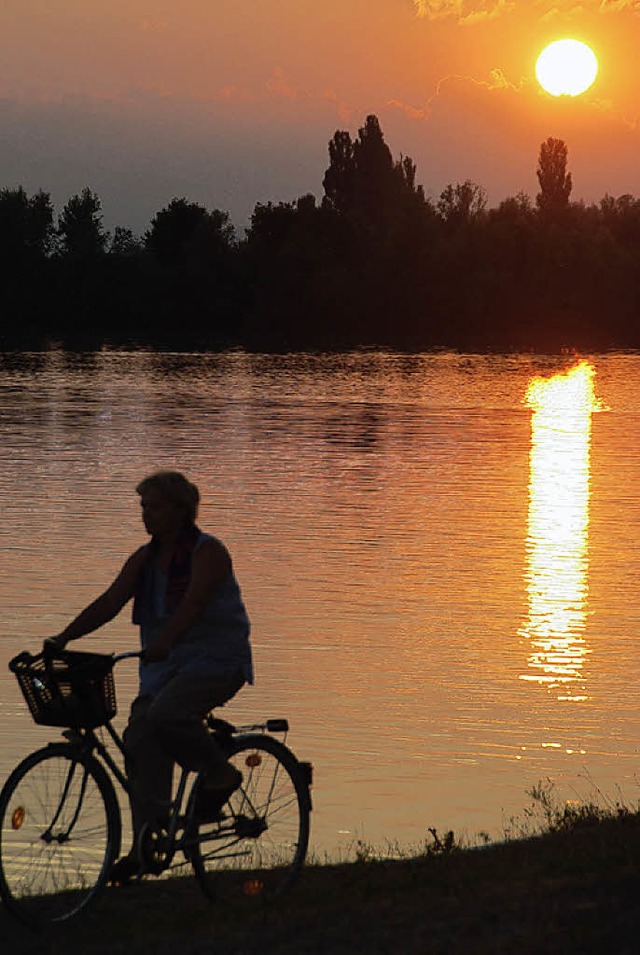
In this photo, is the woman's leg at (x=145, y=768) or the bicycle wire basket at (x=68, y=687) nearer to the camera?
the bicycle wire basket at (x=68, y=687)

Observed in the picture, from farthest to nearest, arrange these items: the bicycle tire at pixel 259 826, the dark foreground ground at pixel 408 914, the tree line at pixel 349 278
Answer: the tree line at pixel 349 278 < the bicycle tire at pixel 259 826 < the dark foreground ground at pixel 408 914

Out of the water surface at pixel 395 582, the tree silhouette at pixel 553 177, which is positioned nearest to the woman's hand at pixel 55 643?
the water surface at pixel 395 582

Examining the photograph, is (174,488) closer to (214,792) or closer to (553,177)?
(214,792)

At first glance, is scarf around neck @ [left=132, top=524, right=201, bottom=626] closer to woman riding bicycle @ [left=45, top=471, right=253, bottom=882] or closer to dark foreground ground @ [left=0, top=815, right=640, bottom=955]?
woman riding bicycle @ [left=45, top=471, right=253, bottom=882]

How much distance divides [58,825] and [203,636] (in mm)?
835

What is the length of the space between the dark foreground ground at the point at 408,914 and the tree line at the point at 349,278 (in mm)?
83324

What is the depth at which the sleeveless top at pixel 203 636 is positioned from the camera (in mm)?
6035

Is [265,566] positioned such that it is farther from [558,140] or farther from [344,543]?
[558,140]

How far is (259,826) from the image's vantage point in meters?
6.38

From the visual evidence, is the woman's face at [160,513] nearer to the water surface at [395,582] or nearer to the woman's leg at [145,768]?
the woman's leg at [145,768]

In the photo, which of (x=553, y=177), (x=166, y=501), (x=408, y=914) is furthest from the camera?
(x=553, y=177)

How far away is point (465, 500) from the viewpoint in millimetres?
21594

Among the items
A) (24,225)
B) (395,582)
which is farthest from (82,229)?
(395,582)

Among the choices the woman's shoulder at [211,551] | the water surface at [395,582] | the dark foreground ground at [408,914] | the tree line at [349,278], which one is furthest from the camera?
the tree line at [349,278]
